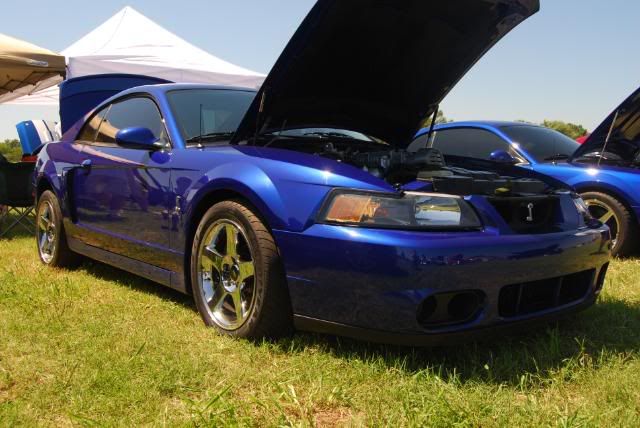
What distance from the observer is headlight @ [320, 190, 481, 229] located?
223 cm

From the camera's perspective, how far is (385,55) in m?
3.21

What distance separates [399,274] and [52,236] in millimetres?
3370

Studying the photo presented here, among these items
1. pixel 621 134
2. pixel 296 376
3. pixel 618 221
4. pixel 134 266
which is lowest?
pixel 134 266

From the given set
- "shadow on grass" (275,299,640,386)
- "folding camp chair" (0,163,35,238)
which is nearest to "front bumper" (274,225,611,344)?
"shadow on grass" (275,299,640,386)

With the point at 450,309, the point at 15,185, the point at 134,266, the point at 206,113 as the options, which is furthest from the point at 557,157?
the point at 15,185

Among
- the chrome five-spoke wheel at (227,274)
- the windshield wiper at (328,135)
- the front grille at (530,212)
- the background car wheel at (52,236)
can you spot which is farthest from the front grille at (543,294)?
the background car wheel at (52,236)

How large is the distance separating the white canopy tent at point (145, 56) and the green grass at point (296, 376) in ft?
26.0

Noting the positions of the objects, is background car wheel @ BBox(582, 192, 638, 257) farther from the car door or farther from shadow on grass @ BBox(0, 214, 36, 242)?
shadow on grass @ BBox(0, 214, 36, 242)

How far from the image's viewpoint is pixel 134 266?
344 cm

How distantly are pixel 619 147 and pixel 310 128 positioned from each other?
2.85 meters

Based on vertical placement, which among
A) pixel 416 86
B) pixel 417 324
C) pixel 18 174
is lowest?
pixel 18 174

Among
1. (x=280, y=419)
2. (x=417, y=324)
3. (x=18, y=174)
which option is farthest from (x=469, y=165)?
(x=18, y=174)

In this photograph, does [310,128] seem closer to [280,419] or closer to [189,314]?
[189,314]

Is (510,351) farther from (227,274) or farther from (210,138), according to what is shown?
(210,138)
